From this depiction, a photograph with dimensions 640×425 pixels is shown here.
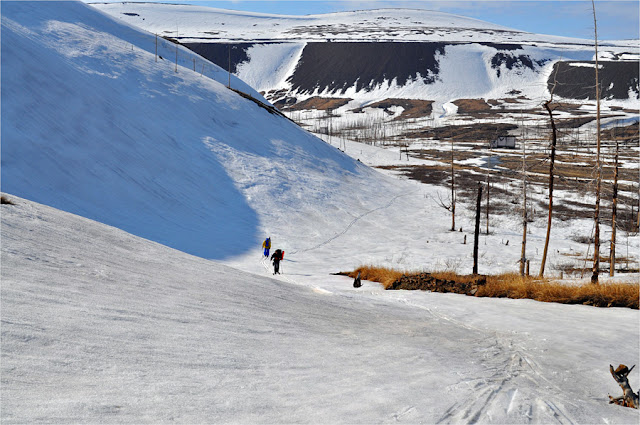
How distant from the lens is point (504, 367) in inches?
274

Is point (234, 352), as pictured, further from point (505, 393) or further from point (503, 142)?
point (503, 142)

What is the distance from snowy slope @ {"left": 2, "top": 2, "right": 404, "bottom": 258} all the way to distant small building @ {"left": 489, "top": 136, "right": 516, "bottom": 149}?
8294cm

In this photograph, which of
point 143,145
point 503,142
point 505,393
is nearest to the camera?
point 505,393

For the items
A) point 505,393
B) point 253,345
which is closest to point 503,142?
point 505,393

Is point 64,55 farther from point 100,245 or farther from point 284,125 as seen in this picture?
point 100,245

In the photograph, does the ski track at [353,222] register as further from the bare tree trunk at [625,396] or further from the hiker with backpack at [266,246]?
the bare tree trunk at [625,396]

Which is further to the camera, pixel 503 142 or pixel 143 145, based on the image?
pixel 503 142

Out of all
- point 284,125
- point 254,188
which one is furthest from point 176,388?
point 284,125

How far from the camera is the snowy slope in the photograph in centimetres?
3119

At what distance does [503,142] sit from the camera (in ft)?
443

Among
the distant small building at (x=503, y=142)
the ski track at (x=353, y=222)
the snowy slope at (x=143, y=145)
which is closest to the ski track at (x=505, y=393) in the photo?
the snowy slope at (x=143, y=145)

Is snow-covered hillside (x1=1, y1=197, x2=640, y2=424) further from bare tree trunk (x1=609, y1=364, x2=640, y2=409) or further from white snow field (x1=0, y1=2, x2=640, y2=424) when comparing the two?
bare tree trunk (x1=609, y1=364, x2=640, y2=409)

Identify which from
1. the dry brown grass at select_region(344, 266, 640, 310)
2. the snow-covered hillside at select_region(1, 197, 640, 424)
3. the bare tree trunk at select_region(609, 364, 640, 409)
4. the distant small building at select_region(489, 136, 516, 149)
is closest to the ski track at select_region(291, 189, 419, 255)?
the dry brown grass at select_region(344, 266, 640, 310)

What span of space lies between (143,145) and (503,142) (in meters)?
117
